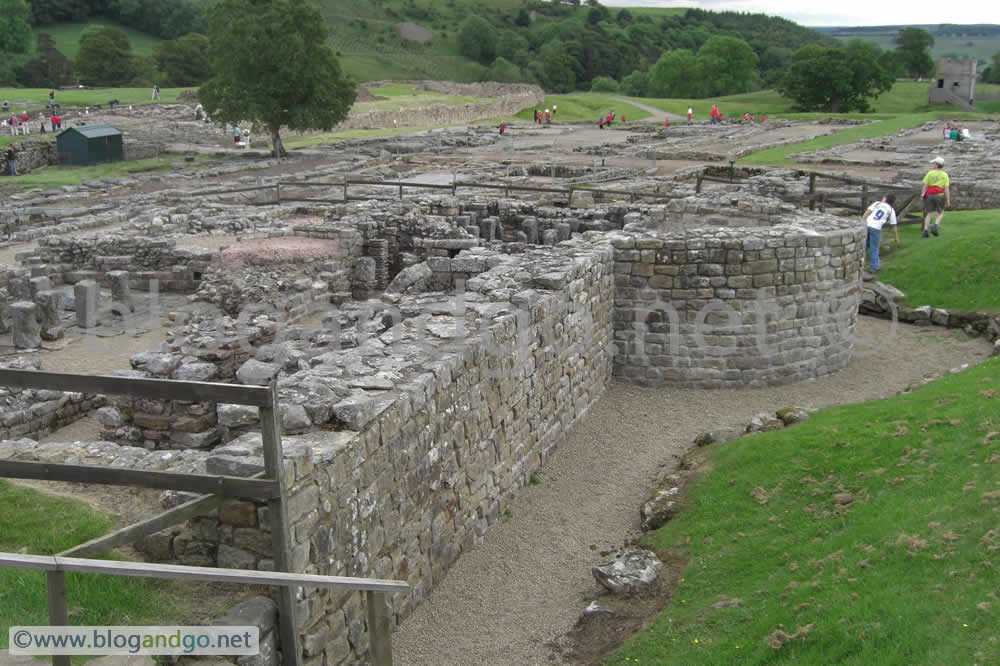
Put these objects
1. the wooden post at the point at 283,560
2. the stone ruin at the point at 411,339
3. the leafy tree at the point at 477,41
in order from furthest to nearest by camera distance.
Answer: the leafy tree at the point at 477,41 → the stone ruin at the point at 411,339 → the wooden post at the point at 283,560

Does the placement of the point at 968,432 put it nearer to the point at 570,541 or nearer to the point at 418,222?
the point at 570,541

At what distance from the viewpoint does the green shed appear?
120 feet

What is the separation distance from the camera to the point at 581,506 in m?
9.29

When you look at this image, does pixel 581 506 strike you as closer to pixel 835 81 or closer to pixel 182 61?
pixel 835 81

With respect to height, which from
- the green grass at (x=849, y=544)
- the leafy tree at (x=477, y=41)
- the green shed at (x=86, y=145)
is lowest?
the green grass at (x=849, y=544)

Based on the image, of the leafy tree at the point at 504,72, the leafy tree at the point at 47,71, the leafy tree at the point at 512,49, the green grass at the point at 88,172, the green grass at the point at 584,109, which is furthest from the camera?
the leafy tree at the point at 512,49

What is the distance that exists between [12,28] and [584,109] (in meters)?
43.5

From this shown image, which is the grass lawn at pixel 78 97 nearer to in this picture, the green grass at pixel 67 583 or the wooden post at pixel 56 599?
the green grass at pixel 67 583

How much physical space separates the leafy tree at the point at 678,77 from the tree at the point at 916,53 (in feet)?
81.3

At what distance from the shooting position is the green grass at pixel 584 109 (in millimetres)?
61875

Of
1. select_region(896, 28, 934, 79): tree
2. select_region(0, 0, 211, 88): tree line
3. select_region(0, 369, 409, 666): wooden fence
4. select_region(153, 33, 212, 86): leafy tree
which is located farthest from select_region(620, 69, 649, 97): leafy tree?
select_region(0, 369, 409, 666): wooden fence

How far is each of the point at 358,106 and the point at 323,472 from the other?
175 ft

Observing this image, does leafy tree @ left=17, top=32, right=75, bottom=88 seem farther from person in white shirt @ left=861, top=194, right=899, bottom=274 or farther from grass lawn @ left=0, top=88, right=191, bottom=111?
person in white shirt @ left=861, top=194, right=899, bottom=274

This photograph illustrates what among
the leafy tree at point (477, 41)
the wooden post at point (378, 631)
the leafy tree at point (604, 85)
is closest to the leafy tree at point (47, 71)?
the leafy tree at point (477, 41)
